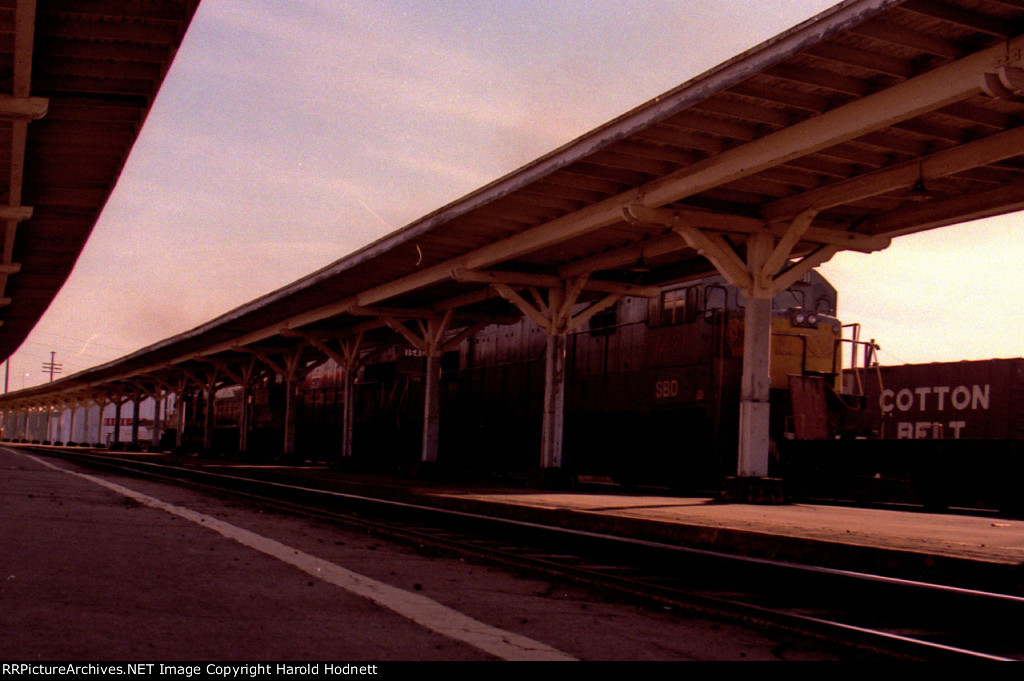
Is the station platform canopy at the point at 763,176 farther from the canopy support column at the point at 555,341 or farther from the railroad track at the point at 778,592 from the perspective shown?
the railroad track at the point at 778,592

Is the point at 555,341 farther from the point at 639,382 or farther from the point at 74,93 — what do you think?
the point at 74,93

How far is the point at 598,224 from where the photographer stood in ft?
47.2

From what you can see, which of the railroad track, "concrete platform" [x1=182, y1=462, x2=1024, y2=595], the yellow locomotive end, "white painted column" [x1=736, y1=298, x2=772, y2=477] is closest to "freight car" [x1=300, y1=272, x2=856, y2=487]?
the yellow locomotive end

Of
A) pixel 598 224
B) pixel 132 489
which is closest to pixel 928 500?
pixel 598 224

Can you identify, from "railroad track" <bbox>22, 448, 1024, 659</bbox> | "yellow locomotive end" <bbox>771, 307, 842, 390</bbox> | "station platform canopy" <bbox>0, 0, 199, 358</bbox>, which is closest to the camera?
"railroad track" <bbox>22, 448, 1024, 659</bbox>

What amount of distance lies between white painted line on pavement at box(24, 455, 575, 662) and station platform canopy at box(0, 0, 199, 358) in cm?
486

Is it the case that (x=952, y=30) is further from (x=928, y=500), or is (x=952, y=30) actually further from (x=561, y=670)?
(x=928, y=500)

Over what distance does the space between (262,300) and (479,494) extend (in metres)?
12.4

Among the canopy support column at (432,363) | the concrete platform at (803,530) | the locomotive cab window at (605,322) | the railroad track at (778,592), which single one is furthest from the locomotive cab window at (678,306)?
the railroad track at (778,592)

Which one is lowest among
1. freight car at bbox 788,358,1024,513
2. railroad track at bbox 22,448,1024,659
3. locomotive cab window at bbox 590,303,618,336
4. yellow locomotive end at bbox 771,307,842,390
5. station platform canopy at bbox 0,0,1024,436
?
railroad track at bbox 22,448,1024,659

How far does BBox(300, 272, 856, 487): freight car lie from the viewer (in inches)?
677

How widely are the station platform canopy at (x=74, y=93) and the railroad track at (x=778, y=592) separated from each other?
559 cm

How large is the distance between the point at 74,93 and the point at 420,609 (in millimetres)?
8183

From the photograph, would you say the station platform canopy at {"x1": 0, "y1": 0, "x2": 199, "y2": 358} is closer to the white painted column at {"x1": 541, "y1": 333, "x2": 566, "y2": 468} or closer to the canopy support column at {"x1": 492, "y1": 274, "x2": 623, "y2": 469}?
the canopy support column at {"x1": 492, "y1": 274, "x2": 623, "y2": 469}
